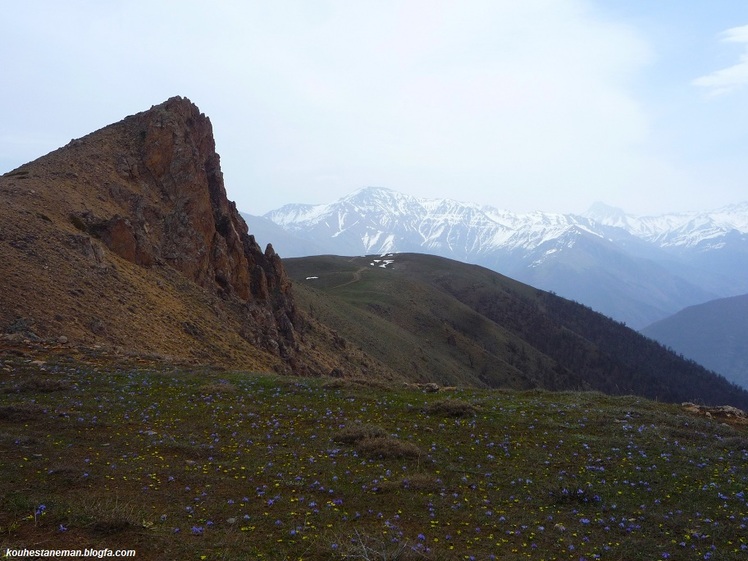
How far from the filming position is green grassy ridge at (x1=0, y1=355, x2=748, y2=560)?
317 inches

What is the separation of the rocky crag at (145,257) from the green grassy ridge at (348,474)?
6689 mm

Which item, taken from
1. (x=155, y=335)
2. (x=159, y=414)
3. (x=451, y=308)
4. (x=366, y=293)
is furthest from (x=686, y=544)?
(x=451, y=308)

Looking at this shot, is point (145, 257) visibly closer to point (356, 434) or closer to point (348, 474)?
point (356, 434)

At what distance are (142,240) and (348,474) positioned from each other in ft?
92.9

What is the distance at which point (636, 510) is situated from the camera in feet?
32.0

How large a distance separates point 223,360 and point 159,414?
47.9ft

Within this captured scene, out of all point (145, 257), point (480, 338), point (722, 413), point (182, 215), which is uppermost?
point (182, 215)

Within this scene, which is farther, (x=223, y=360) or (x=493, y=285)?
(x=493, y=285)

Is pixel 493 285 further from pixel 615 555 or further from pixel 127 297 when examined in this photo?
pixel 615 555

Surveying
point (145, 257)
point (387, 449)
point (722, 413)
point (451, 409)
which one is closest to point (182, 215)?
point (145, 257)

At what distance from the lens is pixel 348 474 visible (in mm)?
10992

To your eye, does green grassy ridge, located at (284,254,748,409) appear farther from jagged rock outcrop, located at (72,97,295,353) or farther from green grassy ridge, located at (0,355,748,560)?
green grassy ridge, located at (0,355,748,560)

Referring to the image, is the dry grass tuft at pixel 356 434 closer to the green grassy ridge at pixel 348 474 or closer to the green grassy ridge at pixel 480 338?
the green grassy ridge at pixel 348 474

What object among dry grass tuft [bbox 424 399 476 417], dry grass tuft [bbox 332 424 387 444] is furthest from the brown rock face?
dry grass tuft [bbox 424 399 476 417]
